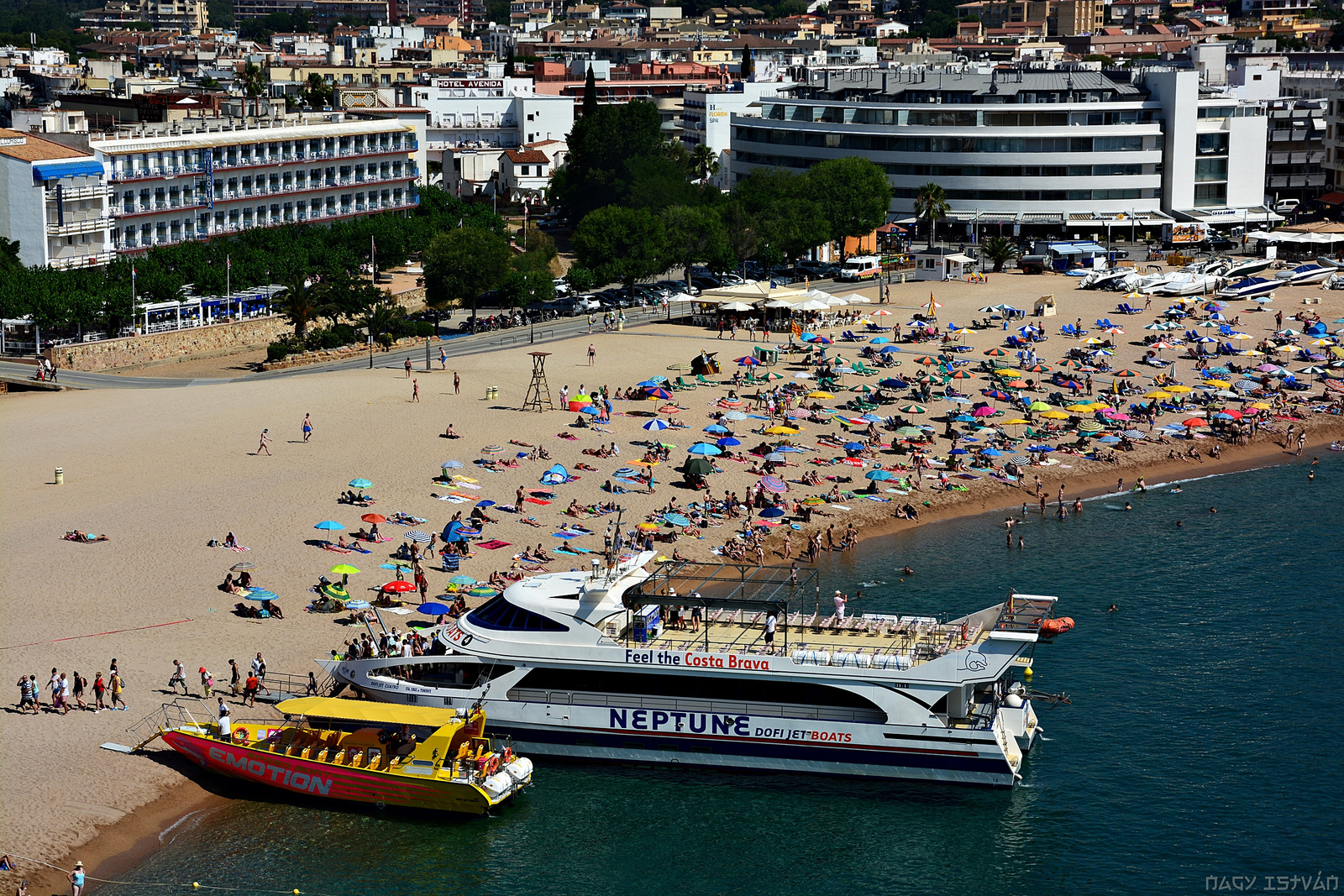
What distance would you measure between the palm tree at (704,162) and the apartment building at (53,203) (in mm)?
65278

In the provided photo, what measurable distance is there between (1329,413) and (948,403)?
1963 centimetres

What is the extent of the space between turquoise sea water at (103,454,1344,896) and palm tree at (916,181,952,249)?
80.5m

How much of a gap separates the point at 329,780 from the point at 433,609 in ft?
28.3

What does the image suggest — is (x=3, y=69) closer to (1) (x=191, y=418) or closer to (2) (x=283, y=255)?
(2) (x=283, y=255)

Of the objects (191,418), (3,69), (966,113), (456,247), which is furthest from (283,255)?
(3,69)

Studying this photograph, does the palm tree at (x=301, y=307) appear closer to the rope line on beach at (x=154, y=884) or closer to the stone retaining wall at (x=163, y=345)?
the stone retaining wall at (x=163, y=345)

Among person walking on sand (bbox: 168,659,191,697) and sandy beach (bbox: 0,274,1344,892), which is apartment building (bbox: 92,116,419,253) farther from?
person walking on sand (bbox: 168,659,191,697)

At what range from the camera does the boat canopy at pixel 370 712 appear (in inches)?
1682

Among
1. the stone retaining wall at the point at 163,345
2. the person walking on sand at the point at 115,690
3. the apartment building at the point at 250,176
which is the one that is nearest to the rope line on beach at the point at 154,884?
the person walking on sand at the point at 115,690

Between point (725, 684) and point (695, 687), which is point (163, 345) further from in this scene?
point (725, 684)

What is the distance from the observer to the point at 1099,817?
41969 mm

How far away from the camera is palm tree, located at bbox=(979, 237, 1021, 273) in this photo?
124 m

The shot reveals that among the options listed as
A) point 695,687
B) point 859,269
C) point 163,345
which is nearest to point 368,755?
point 695,687

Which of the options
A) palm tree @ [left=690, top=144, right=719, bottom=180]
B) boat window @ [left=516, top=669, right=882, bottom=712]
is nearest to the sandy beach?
boat window @ [left=516, top=669, right=882, bottom=712]
